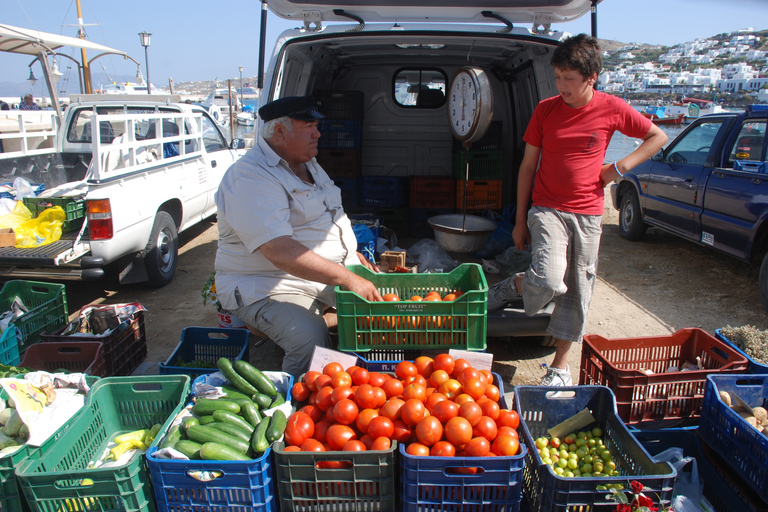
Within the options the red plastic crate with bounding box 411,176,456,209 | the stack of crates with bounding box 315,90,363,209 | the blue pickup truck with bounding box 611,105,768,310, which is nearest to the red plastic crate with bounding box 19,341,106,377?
the stack of crates with bounding box 315,90,363,209

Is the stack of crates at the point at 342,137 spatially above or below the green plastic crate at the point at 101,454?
above

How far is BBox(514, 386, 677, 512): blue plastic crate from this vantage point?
6.66 ft

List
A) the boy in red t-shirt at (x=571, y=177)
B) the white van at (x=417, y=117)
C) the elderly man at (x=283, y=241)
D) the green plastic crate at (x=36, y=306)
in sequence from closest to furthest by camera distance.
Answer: the elderly man at (x=283, y=241) → the boy in red t-shirt at (x=571, y=177) → the green plastic crate at (x=36, y=306) → the white van at (x=417, y=117)

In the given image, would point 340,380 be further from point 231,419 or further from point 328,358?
point 231,419

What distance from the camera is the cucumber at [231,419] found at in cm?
238

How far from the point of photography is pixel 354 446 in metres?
2.12

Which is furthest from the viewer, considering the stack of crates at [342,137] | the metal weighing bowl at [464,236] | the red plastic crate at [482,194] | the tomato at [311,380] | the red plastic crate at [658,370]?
the stack of crates at [342,137]

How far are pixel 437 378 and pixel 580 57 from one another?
207 cm

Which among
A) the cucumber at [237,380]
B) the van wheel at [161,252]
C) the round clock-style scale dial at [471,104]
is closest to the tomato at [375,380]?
the cucumber at [237,380]

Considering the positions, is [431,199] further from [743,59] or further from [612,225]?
[743,59]

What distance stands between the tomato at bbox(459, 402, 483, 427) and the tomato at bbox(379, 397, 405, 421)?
272mm

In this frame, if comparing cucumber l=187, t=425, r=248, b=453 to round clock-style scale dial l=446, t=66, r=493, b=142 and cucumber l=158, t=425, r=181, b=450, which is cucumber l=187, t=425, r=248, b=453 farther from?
round clock-style scale dial l=446, t=66, r=493, b=142

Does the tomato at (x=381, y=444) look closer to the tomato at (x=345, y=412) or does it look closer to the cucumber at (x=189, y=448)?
the tomato at (x=345, y=412)

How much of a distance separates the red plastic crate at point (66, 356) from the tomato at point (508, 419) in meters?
2.63
